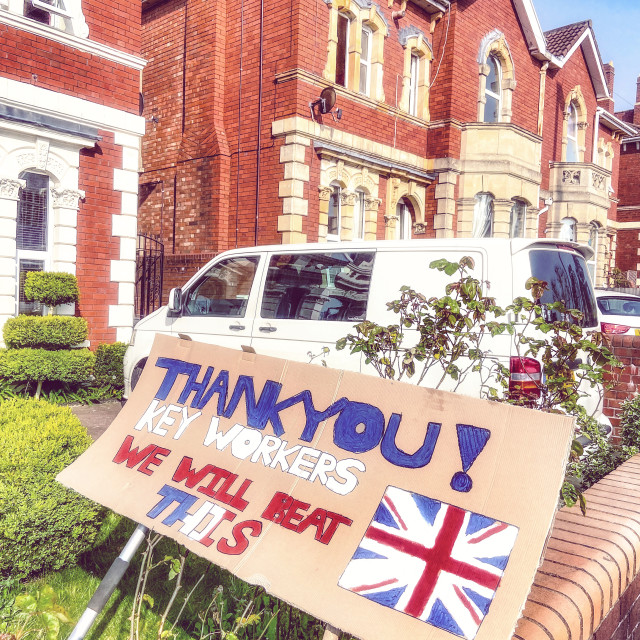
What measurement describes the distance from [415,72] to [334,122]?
3577 millimetres

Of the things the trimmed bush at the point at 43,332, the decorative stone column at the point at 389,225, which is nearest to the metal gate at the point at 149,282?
the decorative stone column at the point at 389,225

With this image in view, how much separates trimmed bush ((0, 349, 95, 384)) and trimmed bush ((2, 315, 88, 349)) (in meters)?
0.13

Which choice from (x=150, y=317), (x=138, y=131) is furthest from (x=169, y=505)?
(x=138, y=131)

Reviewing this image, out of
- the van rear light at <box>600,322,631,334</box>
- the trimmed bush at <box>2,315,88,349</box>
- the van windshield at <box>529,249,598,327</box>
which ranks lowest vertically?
the trimmed bush at <box>2,315,88,349</box>

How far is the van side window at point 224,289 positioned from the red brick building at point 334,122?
5.40 m

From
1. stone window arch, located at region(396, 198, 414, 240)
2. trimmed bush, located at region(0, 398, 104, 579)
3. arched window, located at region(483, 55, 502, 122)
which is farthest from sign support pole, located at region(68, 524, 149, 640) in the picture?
arched window, located at region(483, 55, 502, 122)

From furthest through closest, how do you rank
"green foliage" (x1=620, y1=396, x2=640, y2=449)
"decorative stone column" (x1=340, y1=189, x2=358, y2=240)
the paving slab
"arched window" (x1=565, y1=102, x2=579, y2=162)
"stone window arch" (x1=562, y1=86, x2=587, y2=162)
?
"arched window" (x1=565, y1=102, x2=579, y2=162) → "stone window arch" (x1=562, y1=86, x2=587, y2=162) → "decorative stone column" (x1=340, y1=189, x2=358, y2=240) → the paving slab → "green foliage" (x1=620, y1=396, x2=640, y2=449)

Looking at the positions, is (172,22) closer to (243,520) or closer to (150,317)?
A: (150,317)

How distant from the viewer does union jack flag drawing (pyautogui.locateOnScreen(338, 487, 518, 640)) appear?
1.49m

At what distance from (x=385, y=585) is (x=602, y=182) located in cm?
2162

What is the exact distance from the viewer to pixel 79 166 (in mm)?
8914

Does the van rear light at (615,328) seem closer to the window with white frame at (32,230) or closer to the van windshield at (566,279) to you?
the van windshield at (566,279)

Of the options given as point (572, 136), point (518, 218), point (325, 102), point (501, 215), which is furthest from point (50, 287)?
point (572, 136)

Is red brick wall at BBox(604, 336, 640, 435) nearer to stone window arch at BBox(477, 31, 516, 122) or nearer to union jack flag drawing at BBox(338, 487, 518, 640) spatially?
union jack flag drawing at BBox(338, 487, 518, 640)
